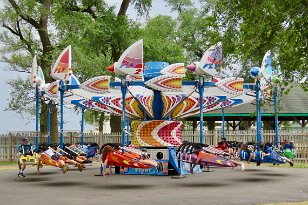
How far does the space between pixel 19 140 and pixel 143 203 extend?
63.7 feet

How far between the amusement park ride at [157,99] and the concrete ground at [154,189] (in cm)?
75

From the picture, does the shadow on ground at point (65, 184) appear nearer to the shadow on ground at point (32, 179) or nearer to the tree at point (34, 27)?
the shadow on ground at point (32, 179)

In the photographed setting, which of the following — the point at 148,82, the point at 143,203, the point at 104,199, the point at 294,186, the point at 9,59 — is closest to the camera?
the point at 143,203

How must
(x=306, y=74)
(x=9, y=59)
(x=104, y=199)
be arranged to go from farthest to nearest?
(x=9, y=59), (x=104, y=199), (x=306, y=74)

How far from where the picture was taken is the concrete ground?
10930 mm

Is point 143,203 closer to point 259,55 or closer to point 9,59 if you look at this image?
point 259,55

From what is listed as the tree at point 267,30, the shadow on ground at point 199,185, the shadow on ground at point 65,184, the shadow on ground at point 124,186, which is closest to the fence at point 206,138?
the shadow on ground at point 199,185

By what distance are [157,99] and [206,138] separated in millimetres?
8709

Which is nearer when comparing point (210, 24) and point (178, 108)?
point (210, 24)

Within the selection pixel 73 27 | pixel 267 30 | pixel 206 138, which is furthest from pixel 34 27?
pixel 267 30

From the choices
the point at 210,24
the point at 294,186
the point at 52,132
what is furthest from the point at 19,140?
the point at 210,24

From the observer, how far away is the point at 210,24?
9.89 metres

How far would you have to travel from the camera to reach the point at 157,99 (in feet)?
61.1

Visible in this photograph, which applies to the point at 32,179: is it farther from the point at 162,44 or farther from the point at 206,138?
the point at 162,44
